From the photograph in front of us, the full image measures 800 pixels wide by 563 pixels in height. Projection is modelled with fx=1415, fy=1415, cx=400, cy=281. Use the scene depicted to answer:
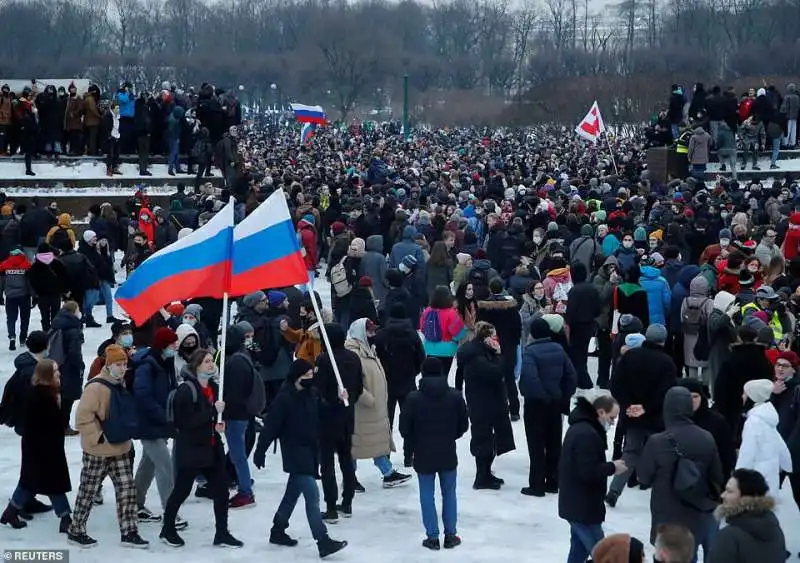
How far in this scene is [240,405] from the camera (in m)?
9.63

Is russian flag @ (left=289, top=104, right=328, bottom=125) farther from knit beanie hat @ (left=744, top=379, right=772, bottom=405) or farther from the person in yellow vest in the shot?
knit beanie hat @ (left=744, top=379, right=772, bottom=405)

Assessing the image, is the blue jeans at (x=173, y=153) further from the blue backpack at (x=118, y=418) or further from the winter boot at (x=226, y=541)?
the winter boot at (x=226, y=541)

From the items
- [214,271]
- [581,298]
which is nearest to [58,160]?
[581,298]

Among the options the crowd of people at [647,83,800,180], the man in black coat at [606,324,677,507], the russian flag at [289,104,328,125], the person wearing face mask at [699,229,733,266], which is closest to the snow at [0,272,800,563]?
the man in black coat at [606,324,677,507]

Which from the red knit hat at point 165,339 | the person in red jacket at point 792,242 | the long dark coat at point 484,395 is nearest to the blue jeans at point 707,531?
the long dark coat at point 484,395

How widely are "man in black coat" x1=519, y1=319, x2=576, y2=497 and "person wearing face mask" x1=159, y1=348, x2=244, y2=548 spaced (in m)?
2.31

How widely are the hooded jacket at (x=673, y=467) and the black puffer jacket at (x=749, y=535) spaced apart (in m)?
1.32

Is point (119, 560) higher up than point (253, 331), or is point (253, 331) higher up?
point (253, 331)

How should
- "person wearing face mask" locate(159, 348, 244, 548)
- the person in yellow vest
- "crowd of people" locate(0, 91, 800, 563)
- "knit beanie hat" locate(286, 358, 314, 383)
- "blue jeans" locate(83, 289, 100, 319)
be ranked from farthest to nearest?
1. "blue jeans" locate(83, 289, 100, 319)
2. the person in yellow vest
3. "knit beanie hat" locate(286, 358, 314, 383)
4. "person wearing face mask" locate(159, 348, 244, 548)
5. "crowd of people" locate(0, 91, 800, 563)

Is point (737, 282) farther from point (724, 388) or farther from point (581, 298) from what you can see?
point (724, 388)

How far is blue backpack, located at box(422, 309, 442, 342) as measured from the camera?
1211 centimetres

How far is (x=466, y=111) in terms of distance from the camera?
91.9 metres

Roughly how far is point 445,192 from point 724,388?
10879mm

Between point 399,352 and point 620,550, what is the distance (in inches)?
209
